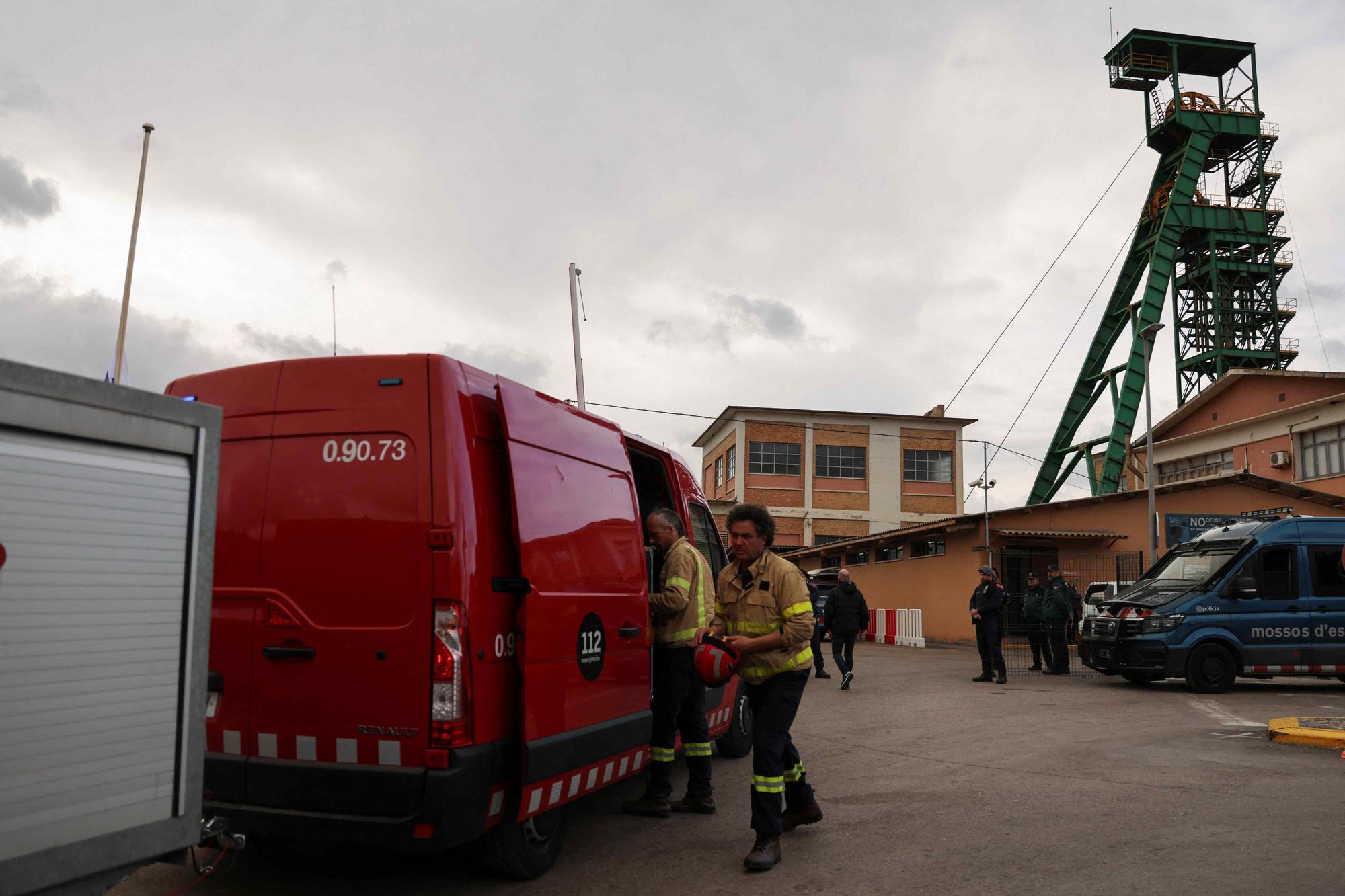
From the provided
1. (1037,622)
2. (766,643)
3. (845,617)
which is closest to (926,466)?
(1037,622)

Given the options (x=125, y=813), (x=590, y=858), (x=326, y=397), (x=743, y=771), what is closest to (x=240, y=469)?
(x=326, y=397)

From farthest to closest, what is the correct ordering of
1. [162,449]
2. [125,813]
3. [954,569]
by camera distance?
1. [954,569]
2. [162,449]
3. [125,813]

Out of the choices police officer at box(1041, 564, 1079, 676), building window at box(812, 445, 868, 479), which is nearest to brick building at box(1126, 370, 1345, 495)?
building window at box(812, 445, 868, 479)

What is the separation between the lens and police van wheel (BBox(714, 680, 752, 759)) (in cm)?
839

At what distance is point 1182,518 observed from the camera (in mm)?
24828

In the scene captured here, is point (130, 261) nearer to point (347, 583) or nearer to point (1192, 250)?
point (347, 583)

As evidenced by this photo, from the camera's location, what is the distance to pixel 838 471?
173 feet

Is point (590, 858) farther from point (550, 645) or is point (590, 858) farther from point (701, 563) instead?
point (701, 563)

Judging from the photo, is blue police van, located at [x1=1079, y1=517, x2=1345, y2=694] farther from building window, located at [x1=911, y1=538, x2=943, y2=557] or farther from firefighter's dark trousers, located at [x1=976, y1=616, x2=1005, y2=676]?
building window, located at [x1=911, y1=538, x2=943, y2=557]

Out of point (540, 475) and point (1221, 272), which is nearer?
point (540, 475)

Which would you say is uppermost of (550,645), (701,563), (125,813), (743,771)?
(701,563)

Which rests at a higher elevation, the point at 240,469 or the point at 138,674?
the point at 240,469

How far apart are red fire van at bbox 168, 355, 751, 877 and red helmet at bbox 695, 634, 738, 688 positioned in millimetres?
774

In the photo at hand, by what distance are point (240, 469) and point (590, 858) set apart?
2.76m
